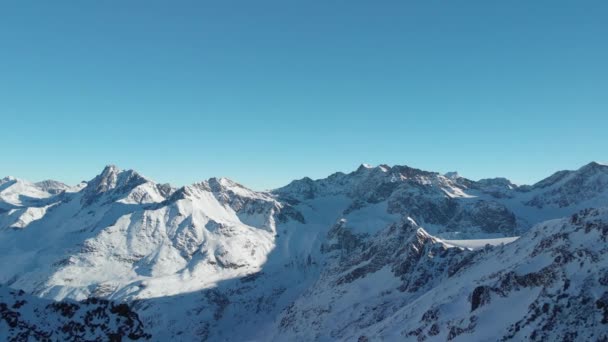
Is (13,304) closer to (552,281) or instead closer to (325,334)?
(552,281)

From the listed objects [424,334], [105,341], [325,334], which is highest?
[105,341]

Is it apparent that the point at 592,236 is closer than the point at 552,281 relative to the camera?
No

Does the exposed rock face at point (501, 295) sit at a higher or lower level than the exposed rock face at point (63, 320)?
lower

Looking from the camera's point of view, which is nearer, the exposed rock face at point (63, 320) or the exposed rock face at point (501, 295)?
the exposed rock face at point (63, 320)

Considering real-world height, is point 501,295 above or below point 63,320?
below

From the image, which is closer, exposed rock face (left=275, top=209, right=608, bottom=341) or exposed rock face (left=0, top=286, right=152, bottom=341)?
exposed rock face (left=0, top=286, right=152, bottom=341)

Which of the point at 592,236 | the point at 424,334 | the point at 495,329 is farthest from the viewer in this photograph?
the point at 424,334

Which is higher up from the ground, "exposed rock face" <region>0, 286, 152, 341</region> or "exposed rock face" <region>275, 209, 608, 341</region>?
"exposed rock face" <region>0, 286, 152, 341</region>

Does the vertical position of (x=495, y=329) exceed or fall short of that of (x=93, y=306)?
it falls short

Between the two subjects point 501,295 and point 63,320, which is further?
point 501,295

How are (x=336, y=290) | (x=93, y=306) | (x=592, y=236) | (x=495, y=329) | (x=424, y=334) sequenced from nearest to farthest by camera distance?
(x=93, y=306), (x=495, y=329), (x=592, y=236), (x=424, y=334), (x=336, y=290)

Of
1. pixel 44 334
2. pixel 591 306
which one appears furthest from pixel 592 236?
pixel 44 334
